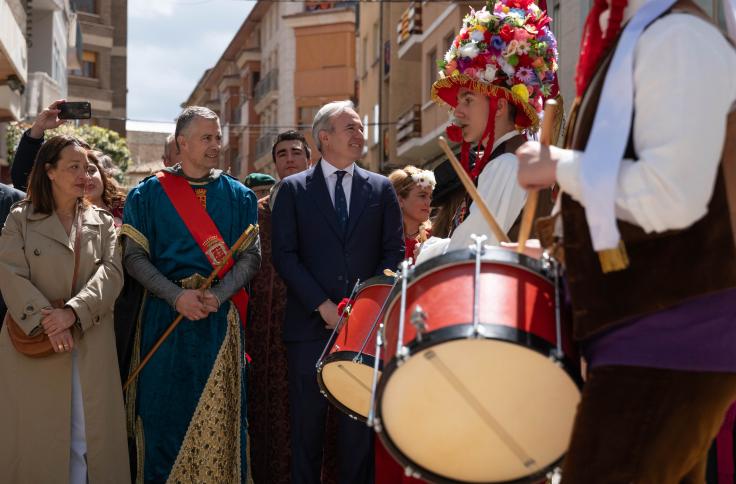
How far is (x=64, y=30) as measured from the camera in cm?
3856

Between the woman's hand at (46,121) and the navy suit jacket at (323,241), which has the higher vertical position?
the woman's hand at (46,121)

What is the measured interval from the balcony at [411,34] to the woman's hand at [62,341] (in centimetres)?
2677

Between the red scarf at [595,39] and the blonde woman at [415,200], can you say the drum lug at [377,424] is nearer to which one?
the red scarf at [595,39]

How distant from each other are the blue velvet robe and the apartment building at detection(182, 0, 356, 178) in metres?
46.9

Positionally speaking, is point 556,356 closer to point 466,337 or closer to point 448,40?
point 466,337

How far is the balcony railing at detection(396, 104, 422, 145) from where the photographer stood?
1341 inches

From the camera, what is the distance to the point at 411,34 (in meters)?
33.0

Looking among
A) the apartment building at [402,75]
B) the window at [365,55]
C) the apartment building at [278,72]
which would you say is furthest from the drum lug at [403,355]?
the apartment building at [278,72]

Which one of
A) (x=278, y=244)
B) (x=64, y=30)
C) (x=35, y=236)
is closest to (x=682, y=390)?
(x=278, y=244)

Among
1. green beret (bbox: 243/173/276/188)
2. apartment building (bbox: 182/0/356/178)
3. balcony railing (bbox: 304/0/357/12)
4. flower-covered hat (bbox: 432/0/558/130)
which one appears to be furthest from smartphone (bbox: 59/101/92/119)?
apartment building (bbox: 182/0/356/178)

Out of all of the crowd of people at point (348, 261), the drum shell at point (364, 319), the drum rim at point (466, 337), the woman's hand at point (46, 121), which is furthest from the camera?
the woman's hand at point (46, 121)

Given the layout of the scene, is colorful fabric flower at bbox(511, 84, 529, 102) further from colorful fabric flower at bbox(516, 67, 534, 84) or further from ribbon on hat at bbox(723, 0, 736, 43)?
ribbon on hat at bbox(723, 0, 736, 43)

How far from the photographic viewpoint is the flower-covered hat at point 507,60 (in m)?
5.20

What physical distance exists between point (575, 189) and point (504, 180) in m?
1.55
